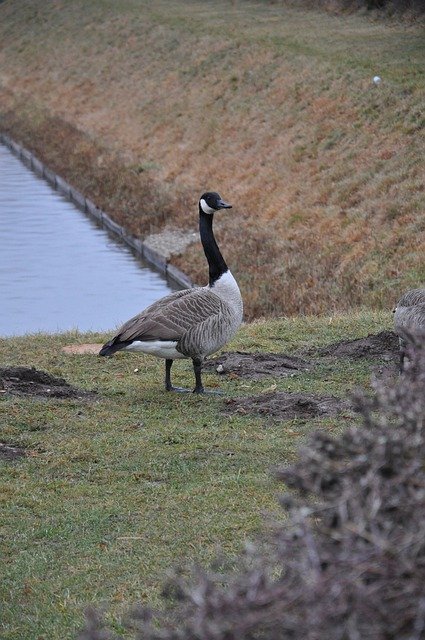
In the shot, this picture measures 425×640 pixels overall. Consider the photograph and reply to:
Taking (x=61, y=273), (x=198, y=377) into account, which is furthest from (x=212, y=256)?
(x=61, y=273)

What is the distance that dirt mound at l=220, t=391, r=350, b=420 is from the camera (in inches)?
430

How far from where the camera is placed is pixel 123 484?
9203 millimetres

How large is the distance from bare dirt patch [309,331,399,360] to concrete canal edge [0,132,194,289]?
11.8 m

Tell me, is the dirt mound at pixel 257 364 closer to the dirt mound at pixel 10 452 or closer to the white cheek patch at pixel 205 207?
the white cheek patch at pixel 205 207

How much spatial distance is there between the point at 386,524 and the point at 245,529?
499cm

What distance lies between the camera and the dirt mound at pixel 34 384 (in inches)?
470

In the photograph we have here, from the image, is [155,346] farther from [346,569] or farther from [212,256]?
[346,569]

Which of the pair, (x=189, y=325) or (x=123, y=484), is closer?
(x=123, y=484)

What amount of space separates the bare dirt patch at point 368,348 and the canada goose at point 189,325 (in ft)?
6.92

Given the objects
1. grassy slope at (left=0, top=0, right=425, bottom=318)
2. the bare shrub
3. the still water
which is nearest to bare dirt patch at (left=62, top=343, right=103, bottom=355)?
the still water

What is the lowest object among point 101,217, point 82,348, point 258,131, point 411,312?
point 101,217

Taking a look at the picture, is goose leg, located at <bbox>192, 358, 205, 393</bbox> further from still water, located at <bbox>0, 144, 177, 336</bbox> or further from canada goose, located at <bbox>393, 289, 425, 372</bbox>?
still water, located at <bbox>0, 144, 177, 336</bbox>

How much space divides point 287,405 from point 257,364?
209 cm

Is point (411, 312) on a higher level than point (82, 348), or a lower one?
higher
